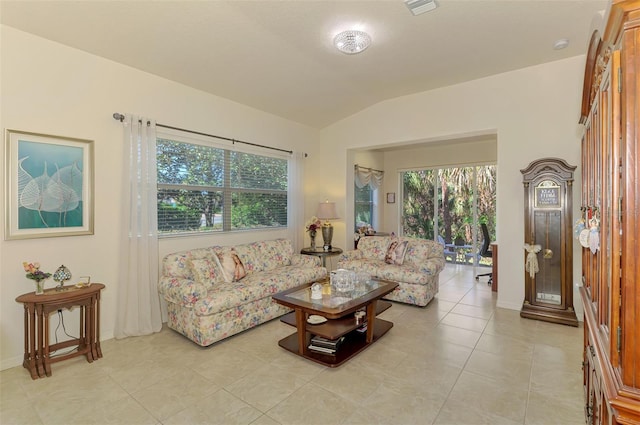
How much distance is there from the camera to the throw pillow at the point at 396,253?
463cm

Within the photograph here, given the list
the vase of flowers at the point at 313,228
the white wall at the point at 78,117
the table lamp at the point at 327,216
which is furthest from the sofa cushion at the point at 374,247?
the white wall at the point at 78,117

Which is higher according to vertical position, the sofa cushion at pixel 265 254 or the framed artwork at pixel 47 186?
the framed artwork at pixel 47 186

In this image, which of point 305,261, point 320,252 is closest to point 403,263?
point 320,252

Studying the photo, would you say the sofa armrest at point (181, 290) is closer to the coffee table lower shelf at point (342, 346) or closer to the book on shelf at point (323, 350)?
the coffee table lower shelf at point (342, 346)

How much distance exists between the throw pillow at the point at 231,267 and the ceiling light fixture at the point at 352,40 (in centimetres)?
262

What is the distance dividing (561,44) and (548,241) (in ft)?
7.08

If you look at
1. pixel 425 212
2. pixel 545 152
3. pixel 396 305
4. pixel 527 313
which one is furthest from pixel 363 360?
pixel 425 212

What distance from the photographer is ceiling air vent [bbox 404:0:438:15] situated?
2580 millimetres

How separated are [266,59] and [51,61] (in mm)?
1958

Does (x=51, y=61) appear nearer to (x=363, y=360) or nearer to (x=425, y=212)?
(x=363, y=360)

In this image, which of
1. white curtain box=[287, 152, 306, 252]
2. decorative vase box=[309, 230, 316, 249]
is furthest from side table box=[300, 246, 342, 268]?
white curtain box=[287, 152, 306, 252]

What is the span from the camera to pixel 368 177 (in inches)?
283

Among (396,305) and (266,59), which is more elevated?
(266,59)

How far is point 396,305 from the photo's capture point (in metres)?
4.26
